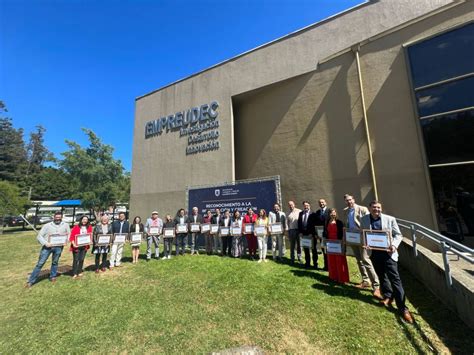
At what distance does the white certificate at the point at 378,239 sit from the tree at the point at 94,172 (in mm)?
29653

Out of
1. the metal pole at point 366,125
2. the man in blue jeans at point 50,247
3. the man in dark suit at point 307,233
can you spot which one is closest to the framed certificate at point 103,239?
the man in blue jeans at point 50,247

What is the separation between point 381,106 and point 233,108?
25.1 ft

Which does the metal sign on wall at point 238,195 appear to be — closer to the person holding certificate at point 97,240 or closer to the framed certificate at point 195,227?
the framed certificate at point 195,227

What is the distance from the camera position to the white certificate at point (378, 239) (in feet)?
15.2

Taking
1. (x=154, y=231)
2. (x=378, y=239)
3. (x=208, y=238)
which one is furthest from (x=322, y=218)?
(x=154, y=231)

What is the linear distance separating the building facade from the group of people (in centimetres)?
241

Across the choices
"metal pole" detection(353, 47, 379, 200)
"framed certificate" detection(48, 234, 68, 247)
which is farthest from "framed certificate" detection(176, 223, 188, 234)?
"metal pole" detection(353, 47, 379, 200)

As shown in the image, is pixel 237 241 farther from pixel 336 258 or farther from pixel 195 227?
pixel 336 258

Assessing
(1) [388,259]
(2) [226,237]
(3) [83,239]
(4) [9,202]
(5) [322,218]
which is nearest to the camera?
(1) [388,259]

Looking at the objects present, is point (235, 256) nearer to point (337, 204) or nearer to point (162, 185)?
point (337, 204)

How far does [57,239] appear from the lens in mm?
7426

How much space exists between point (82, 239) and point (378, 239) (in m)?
8.61

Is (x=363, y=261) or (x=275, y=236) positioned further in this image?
(x=275, y=236)

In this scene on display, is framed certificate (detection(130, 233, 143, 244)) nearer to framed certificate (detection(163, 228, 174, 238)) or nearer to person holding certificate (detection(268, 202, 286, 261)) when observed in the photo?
framed certificate (detection(163, 228, 174, 238))
